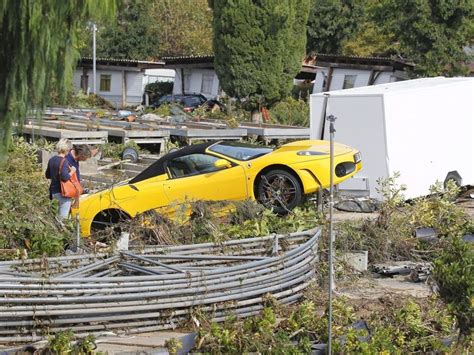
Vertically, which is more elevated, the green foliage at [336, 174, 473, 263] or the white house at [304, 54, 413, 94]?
the white house at [304, 54, 413, 94]

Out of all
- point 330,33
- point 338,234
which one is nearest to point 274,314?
point 338,234

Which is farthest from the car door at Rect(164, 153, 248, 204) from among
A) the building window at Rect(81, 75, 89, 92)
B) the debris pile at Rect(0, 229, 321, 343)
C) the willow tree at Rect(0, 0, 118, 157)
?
the building window at Rect(81, 75, 89, 92)

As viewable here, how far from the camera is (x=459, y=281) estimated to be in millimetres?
7473

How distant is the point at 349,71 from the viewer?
44094mm

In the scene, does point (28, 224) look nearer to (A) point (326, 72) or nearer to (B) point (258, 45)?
(B) point (258, 45)

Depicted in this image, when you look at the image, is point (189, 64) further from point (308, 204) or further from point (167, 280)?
point (167, 280)

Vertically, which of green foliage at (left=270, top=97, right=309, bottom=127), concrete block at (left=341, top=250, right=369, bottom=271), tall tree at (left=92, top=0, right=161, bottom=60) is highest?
tall tree at (left=92, top=0, right=161, bottom=60)

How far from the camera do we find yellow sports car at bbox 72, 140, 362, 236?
42.5 ft

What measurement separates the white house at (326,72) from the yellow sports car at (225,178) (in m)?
27.6

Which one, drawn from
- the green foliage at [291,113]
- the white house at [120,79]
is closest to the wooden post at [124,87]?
the white house at [120,79]

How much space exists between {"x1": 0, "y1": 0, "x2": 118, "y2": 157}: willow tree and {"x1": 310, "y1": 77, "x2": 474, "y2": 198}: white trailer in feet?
34.9

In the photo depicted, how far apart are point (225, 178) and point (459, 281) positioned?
6270 millimetres

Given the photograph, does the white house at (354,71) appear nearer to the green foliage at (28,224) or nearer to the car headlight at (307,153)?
the car headlight at (307,153)

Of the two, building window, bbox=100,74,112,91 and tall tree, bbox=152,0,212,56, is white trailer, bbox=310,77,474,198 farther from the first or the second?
tall tree, bbox=152,0,212,56
